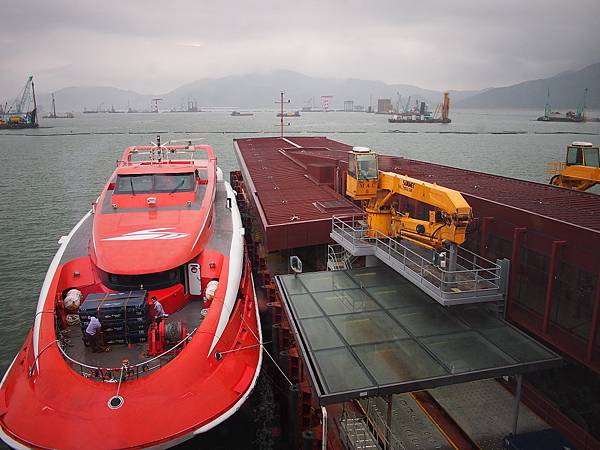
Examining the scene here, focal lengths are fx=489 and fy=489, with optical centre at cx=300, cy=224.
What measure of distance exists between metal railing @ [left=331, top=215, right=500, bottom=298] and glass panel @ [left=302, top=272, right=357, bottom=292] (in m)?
1.42

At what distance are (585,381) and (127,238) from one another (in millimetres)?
14485

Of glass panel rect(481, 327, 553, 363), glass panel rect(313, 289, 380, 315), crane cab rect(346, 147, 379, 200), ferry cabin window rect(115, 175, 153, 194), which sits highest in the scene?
crane cab rect(346, 147, 379, 200)

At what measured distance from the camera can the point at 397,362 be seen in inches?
446

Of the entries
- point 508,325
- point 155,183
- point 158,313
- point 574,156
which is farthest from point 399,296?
point 574,156

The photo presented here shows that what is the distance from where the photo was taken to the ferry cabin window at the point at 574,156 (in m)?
26.0

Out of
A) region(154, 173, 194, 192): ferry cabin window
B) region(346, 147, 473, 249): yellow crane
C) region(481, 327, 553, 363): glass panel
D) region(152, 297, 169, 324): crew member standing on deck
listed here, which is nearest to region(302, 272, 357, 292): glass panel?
region(346, 147, 473, 249): yellow crane

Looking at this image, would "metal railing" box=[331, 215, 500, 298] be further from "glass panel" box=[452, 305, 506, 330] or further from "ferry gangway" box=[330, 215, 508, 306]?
"glass panel" box=[452, 305, 506, 330]

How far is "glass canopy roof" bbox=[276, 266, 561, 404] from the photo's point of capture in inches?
423

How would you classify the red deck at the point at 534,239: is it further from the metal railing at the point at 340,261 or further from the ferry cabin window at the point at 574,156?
the ferry cabin window at the point at 574,156

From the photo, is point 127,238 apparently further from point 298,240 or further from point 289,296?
point 298,240

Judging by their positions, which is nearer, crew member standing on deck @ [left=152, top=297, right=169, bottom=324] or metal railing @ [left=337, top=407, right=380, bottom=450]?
metal railing @ [left=337, top=407, right=380, bottom=450]

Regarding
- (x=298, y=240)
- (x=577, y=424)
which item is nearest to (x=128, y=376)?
(x=298, y=240)

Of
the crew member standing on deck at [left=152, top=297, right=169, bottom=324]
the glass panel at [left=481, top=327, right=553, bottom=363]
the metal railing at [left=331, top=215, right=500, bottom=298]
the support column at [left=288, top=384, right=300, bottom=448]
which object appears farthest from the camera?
the crew member standing on deck at [left=152, top=297, right=169, bottom=324]

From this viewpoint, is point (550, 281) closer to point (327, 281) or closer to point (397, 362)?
point (397, 362)
